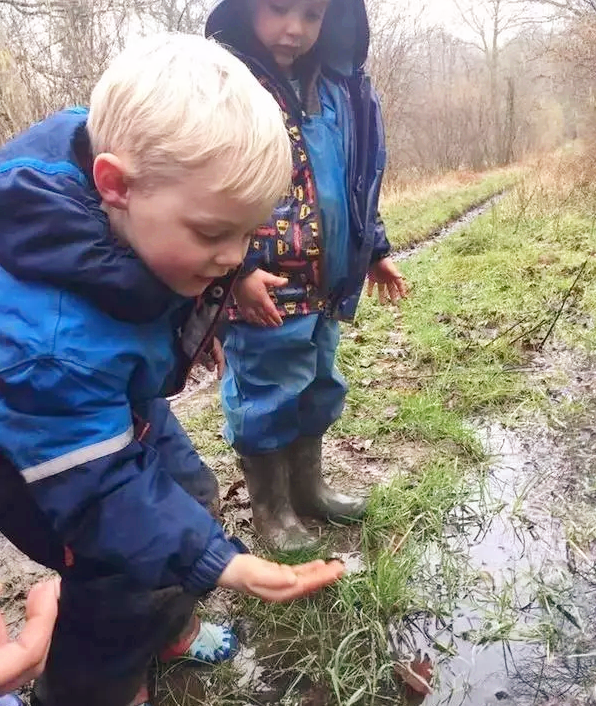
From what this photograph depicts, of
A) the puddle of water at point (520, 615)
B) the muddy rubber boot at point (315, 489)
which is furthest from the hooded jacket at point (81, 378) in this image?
the muddy rubber boot at point (315, 489)

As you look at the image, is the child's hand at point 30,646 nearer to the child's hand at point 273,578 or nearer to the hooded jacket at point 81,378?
the hooded jacket at point 81,378

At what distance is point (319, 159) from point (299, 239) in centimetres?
25

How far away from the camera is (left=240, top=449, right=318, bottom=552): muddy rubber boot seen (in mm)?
2477

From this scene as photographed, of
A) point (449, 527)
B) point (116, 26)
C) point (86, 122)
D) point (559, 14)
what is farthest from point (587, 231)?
point (559, 14)

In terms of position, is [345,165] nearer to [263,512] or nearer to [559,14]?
[263,512]

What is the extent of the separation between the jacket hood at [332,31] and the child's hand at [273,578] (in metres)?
1.57

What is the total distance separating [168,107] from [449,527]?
1.81 meters

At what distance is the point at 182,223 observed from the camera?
1357 millimetres

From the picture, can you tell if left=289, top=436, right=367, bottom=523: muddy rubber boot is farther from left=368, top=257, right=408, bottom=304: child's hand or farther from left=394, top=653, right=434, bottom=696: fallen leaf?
left=394, top=653, right=434, bottom=696: fallen leaf

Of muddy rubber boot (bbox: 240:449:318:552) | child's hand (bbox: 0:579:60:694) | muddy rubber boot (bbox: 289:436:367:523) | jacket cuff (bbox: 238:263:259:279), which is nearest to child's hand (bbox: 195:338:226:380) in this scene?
jacket cuff (bbox: 238:263:259:279)

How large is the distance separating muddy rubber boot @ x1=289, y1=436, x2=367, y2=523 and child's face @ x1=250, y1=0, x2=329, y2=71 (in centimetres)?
130

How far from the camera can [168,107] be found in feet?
4.22

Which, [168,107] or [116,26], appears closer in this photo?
[168,107]

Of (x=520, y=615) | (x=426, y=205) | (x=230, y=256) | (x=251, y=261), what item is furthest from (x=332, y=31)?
(x=426, y=205)
